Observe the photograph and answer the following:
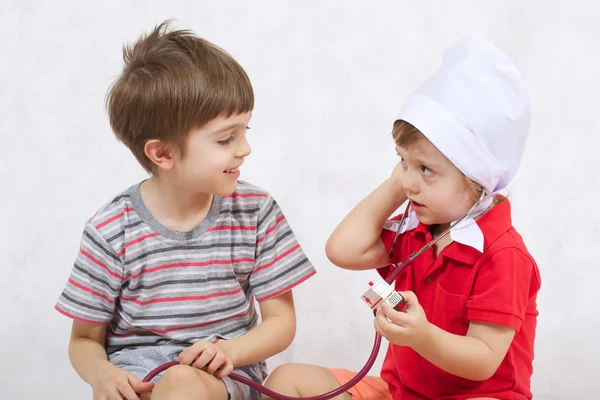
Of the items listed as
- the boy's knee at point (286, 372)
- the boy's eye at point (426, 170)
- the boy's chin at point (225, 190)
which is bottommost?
the boy's knee at point (286, 372)

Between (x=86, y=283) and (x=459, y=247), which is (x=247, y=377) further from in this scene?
(x=459, y=247)

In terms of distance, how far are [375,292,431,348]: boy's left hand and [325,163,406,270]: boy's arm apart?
0.83ft

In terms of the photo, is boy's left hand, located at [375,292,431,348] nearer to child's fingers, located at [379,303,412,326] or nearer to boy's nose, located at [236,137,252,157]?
child's fingers, located at [379,303,412,326]

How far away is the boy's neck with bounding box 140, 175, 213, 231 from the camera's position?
6.04 feet

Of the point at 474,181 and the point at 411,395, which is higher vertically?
the point at 474,181

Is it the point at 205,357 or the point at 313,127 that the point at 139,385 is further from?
the point at 313,127

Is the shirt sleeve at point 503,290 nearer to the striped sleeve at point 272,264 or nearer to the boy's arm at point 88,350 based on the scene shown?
the striped sleeve at point 272,264

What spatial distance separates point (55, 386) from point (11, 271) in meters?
0.40

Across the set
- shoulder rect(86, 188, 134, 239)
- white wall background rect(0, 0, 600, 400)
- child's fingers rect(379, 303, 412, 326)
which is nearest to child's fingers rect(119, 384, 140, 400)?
shoulder rect(86, 188, 134, 239)

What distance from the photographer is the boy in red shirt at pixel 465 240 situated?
63.1 inches

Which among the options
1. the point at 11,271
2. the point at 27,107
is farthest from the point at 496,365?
the point at 27,107

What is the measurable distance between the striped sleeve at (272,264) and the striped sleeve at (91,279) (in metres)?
0.27

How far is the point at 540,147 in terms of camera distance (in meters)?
2.74

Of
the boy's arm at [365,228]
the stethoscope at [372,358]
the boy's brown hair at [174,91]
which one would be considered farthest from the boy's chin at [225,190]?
the stethoscope at [372,358]
